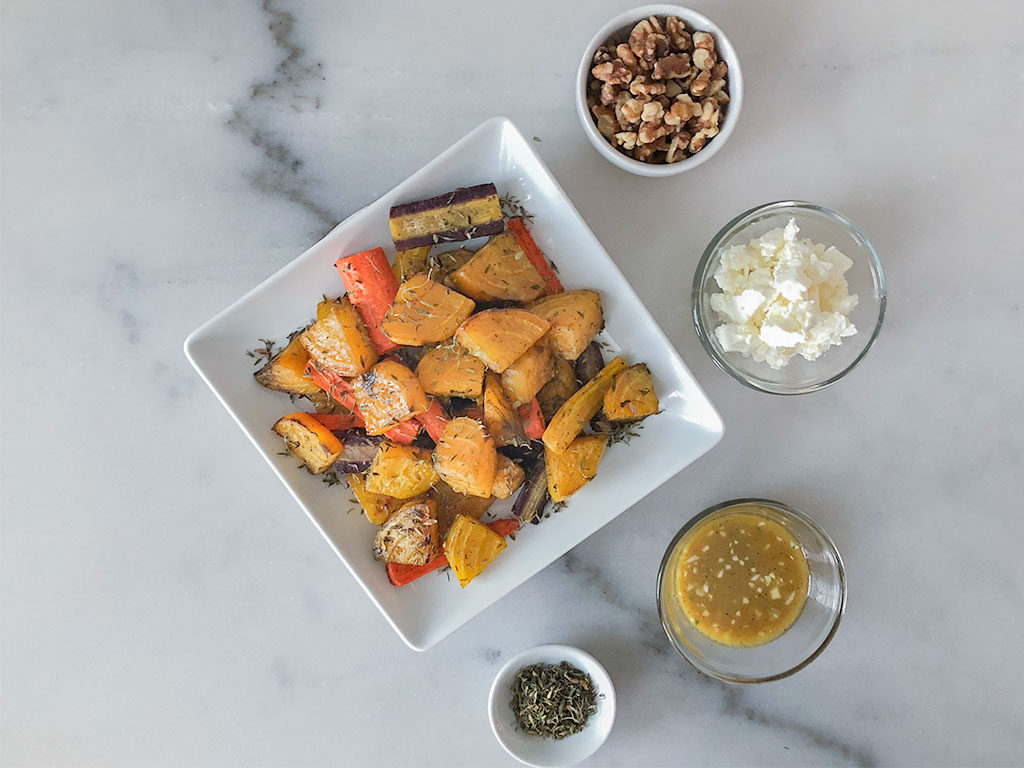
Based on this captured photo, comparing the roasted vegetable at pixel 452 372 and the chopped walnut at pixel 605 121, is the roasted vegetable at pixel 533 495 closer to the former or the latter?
the roasted vegetable at pixel 452 372

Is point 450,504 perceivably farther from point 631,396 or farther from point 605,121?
point 605,121

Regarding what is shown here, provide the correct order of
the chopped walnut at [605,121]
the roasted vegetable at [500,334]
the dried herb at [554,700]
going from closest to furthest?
the roasted vegetable at [500,334], the chopped walnut at [605,121], the dried herb at [554,700]

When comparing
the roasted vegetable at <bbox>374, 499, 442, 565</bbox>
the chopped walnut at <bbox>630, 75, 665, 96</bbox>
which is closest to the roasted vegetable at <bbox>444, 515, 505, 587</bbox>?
the roasted vegetable at <bbox>374, 499, 442, 565</bbox>

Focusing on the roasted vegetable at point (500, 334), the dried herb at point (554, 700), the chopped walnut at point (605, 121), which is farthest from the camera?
the dried herb at point (554, 700)

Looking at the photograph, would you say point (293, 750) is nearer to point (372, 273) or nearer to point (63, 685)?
point (63, 685)

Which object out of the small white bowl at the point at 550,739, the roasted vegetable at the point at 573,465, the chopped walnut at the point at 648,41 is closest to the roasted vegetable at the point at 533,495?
the roasted vegetable at the point at 573,465

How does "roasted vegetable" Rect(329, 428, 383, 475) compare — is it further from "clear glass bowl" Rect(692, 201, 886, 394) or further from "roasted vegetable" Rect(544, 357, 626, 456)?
"clear glass bowl" Rect(692, 201, 886, 394)
